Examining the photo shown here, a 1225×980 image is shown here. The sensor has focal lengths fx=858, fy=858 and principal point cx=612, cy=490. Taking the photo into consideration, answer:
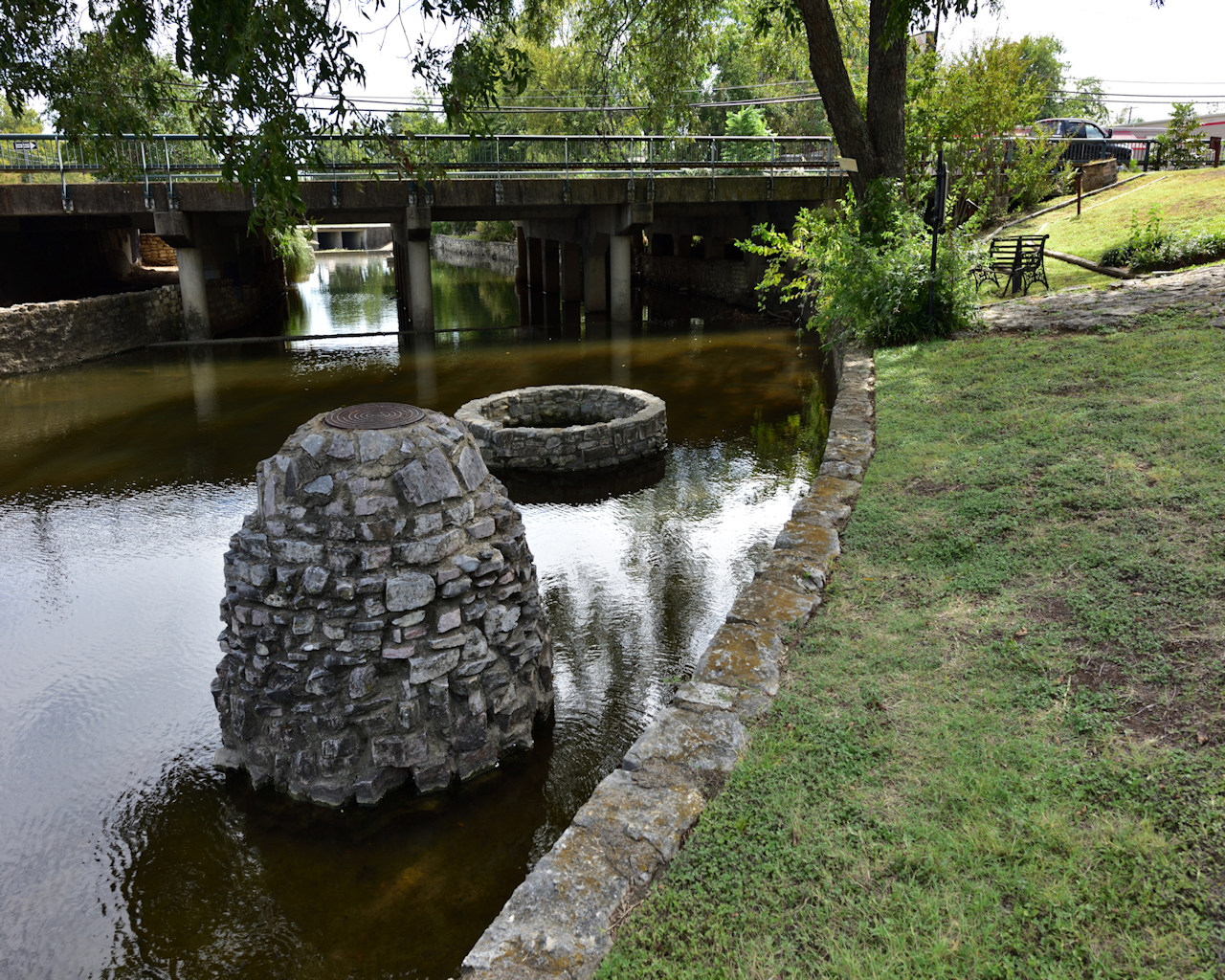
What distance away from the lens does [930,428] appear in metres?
7.95

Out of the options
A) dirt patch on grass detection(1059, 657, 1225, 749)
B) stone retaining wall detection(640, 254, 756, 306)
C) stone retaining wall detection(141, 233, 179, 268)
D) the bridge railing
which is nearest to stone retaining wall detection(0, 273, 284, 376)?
the bridge railing

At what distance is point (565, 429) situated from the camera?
10.3 metres

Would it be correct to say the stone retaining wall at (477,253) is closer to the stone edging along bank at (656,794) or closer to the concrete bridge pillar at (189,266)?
the concrete bridge pillar at (189,266)

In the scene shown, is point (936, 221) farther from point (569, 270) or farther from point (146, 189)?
point (569, 270)

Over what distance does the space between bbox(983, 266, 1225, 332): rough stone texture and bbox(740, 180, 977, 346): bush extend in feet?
2.35

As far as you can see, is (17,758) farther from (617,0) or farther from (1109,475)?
(617,0)

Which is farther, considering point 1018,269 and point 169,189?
point 169,189

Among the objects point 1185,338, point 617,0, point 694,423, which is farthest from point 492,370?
point 1185,338

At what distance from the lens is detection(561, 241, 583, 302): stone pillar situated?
1060 inches

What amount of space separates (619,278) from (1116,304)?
13125 millimetres

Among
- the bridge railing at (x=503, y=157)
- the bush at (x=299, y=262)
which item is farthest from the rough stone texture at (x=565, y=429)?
the bush at (x=299, y=262)

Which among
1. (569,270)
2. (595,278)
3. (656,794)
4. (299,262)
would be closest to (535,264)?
(569,270)

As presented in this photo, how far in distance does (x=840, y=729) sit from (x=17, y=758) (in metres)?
4.94

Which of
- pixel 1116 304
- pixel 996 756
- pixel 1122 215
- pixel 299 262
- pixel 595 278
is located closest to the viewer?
pixel 996 756
